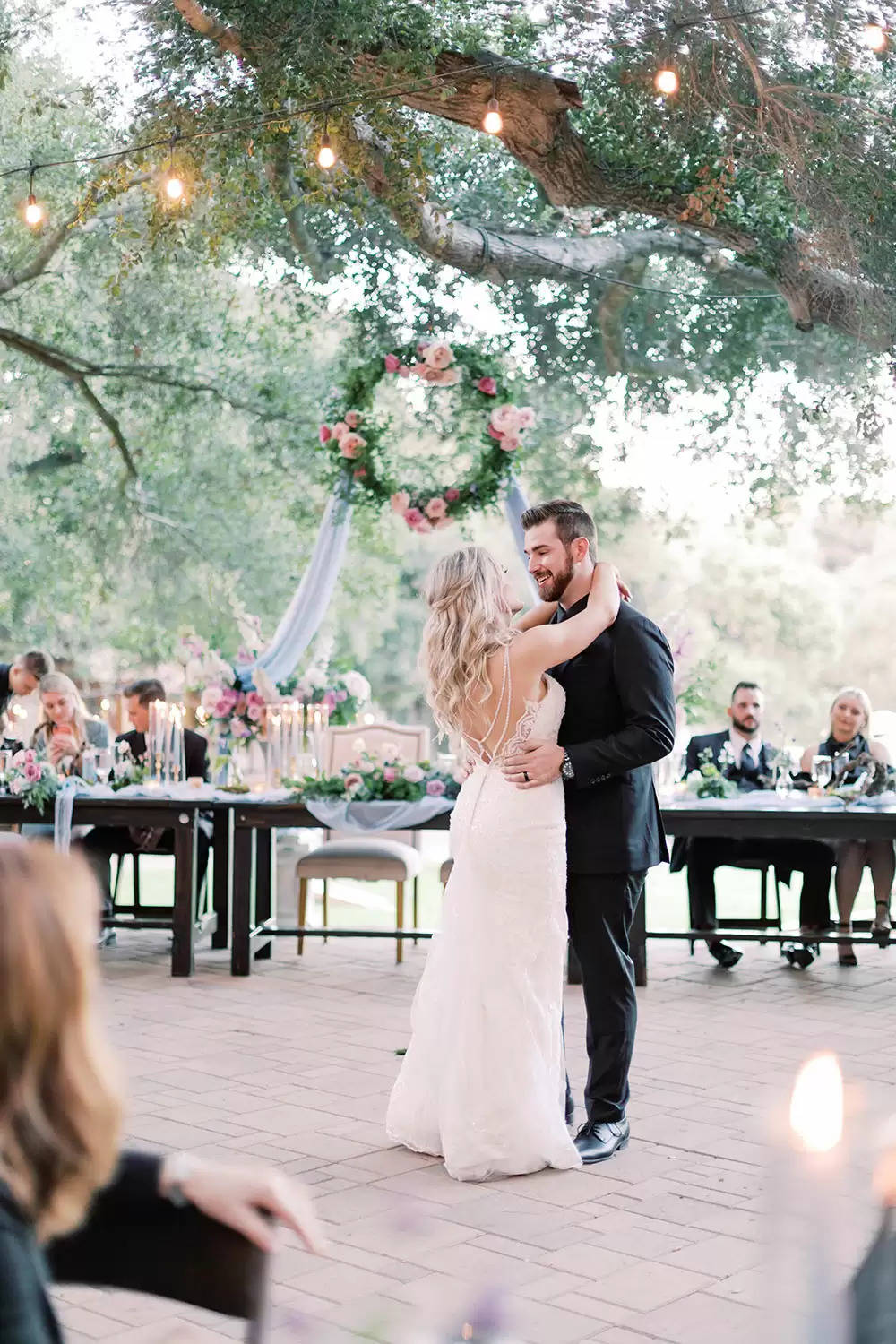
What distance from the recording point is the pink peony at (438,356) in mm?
7719

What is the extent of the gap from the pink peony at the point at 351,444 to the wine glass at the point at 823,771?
293cm

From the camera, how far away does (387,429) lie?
8.09 metres

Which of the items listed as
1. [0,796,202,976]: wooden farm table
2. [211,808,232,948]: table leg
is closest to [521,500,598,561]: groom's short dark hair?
[0,796,202,976]: wooden farm table

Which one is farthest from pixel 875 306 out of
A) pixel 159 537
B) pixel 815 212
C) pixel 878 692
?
pixel 878 692

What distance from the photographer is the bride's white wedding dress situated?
384 centimetres

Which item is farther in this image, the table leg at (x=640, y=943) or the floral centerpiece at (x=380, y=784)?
the floral centerpiece at (x=380, y=784)

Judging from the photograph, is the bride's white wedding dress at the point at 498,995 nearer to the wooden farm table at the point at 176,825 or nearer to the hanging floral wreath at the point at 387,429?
the wooden farm table at the point at 176,825

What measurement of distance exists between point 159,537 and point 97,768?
566 cm

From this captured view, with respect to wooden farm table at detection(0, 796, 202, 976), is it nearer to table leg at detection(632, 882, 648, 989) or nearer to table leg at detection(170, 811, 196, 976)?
table leg at detection(170, 811, 196, 976)

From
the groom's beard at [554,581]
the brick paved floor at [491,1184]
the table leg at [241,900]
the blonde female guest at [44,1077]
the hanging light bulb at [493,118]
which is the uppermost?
the hanging light bulb at [493,118]

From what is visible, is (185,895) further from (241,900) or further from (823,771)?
(823,771)

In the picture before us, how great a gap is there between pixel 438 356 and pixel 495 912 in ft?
14.6

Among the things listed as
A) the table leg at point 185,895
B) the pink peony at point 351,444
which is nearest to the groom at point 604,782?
the table leg at point 185,895

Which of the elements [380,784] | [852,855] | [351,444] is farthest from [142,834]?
[852,855]
